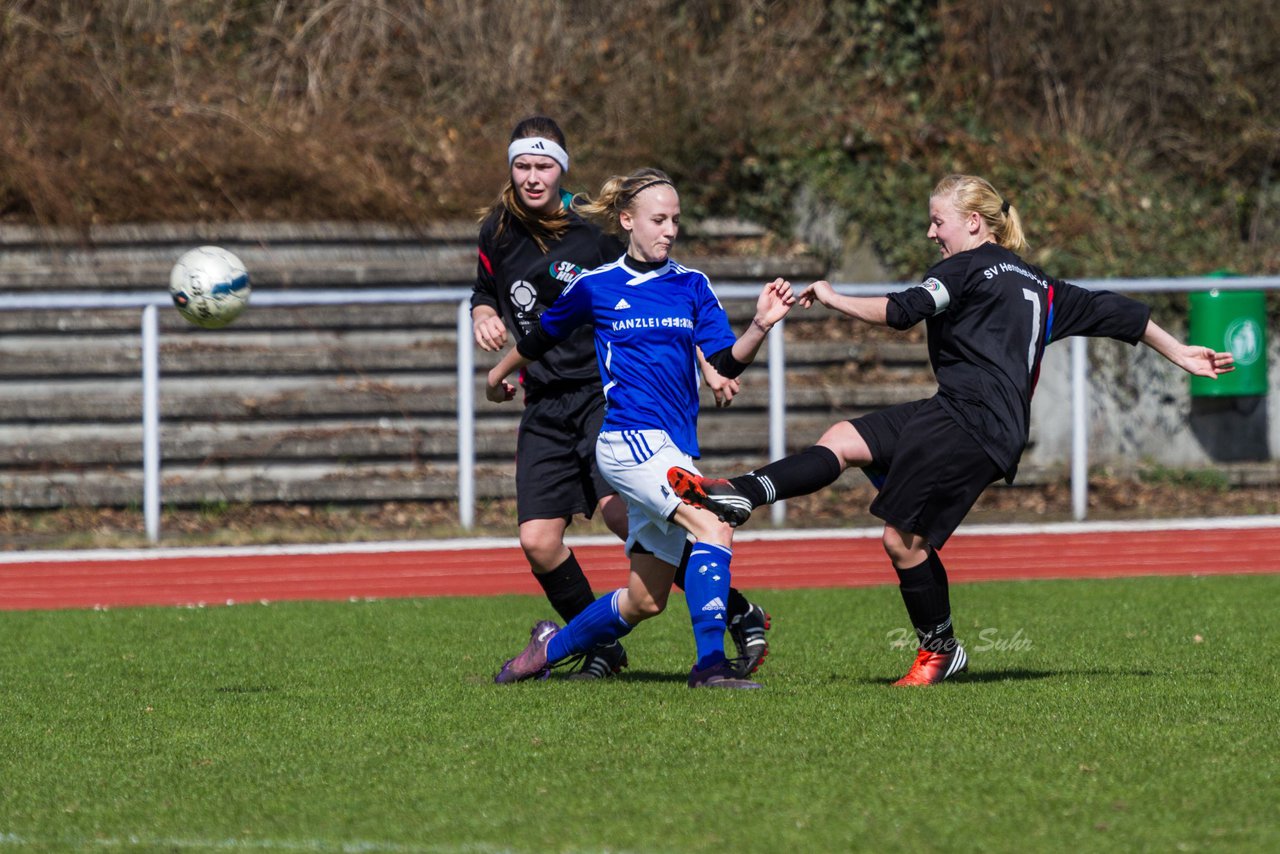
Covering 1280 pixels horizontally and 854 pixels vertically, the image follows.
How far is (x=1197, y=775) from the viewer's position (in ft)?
14.1

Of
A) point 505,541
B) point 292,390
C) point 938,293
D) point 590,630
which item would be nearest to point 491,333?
point 590,630

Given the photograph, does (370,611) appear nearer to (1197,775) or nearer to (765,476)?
(765,476)

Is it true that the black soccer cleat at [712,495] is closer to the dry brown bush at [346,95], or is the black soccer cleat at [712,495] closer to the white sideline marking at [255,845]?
the white sideline marking at [255,845]

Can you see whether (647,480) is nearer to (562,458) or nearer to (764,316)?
(764,316)

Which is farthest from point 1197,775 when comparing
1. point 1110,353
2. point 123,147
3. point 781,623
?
point 123,147

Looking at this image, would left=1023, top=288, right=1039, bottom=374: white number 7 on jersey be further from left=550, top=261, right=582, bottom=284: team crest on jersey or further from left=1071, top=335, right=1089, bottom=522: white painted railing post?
left=1071, top=335, right=1089, bottom=522: white painted railing post

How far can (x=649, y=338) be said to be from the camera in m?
5.75

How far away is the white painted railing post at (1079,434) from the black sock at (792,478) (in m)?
7.76

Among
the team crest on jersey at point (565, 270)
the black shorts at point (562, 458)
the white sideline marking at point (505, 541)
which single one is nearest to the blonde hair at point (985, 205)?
the team crest on jersey at point (565, 270)

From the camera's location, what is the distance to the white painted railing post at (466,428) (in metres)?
12.6

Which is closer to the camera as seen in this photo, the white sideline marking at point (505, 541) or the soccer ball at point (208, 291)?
the soccer ball at point (208, 291)

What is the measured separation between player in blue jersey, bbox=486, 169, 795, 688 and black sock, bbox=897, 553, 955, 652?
0.65 metres

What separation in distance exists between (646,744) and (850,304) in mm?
1614

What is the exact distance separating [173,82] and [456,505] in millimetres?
6903
